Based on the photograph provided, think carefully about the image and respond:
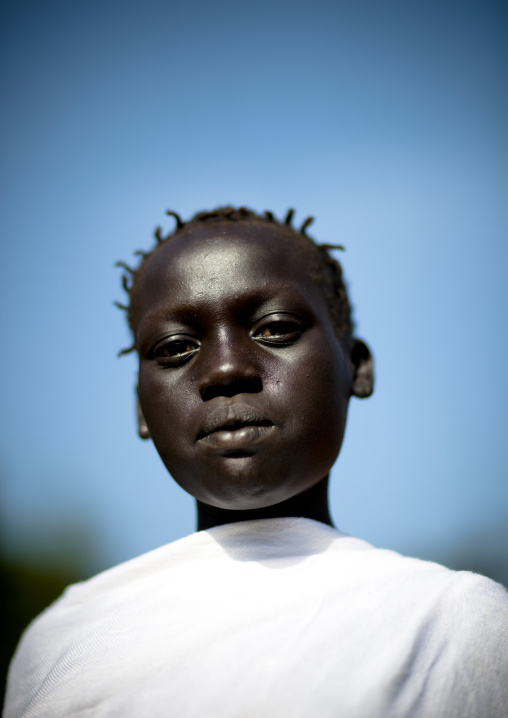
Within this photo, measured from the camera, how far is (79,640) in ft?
6.39

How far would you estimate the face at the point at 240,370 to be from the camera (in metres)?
1.84

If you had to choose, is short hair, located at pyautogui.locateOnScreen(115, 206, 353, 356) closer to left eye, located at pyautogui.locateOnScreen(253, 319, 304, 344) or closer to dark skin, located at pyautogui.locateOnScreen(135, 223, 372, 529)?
dark skin, located at pyautogui.locateOnScreen(135, 223, 372, 529)

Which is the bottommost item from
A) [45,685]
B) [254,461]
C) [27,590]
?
[27,590]

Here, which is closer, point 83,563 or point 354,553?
point 354,553

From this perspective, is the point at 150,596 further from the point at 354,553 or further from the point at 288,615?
the point at 354,553

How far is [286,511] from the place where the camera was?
210 centimetres

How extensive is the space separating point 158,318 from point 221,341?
27 centimetres

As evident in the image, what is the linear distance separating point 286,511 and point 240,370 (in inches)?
21.0

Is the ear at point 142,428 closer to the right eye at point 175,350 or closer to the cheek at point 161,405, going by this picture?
the cheek at point 161,405

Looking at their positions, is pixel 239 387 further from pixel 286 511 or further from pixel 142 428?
pixel 142 428

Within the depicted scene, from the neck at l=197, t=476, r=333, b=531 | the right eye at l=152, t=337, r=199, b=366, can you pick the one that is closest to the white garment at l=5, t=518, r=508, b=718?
the neck at l=197, t=476, r=333, b=531

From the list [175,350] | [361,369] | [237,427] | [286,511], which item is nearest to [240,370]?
[237,427]

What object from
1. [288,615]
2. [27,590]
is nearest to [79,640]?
[288,615]

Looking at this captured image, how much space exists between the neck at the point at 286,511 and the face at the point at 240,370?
17 cm
